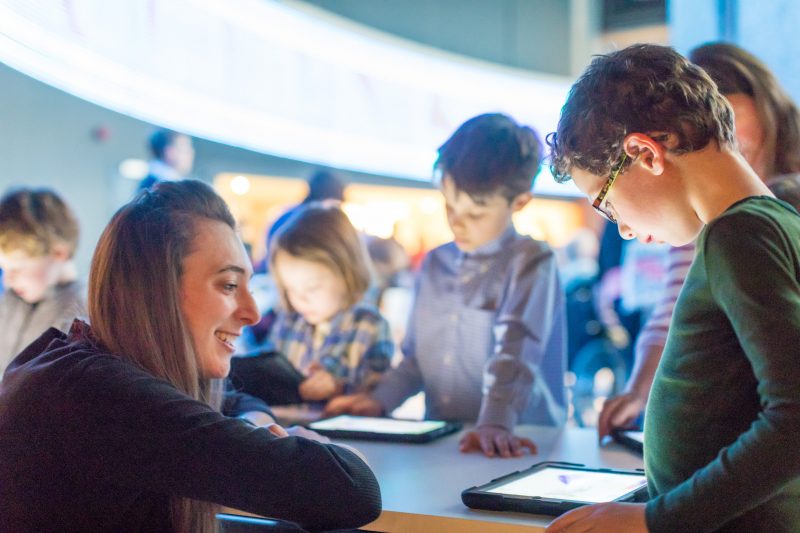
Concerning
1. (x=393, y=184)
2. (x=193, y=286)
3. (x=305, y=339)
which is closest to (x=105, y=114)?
(x=393, y=184)

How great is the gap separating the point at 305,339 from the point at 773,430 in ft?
5.11

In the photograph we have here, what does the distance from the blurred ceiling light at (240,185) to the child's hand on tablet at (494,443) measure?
4995mm

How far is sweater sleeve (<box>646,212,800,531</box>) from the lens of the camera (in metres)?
0.79

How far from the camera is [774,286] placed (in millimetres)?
801

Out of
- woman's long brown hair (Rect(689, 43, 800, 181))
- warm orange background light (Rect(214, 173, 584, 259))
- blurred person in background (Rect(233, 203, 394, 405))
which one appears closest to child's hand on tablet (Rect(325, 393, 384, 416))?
blurred person in background (Rect(233, 203, 394, 405))

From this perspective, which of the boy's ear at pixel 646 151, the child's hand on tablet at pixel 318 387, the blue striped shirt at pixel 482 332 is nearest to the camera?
the boy's ear at pixel 646 151

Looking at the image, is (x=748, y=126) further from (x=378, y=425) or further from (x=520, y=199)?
(x=378, y=425)

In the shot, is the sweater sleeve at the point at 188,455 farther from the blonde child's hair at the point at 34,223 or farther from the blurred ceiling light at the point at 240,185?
the blurred ceiling light at the point at 240,185

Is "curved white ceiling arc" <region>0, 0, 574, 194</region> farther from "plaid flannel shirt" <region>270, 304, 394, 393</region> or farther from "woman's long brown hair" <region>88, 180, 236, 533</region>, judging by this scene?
"plaid flannel shirt" <region>270, 304, 394, 393</region>

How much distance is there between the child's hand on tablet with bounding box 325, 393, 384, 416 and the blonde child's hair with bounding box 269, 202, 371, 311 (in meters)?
0.35

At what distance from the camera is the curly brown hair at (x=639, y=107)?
3.01 ft

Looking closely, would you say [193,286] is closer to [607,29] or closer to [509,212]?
[509,212]

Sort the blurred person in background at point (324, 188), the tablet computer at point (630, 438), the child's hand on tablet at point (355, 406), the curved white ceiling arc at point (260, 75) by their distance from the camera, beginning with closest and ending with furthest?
1. the tablet computer at point (630, 438)
2. the child's hand on tablet at point (355, 406)
3. the curved white ceiling arc at point (260, 75)
4. the blurred person in background at point (324, 188)

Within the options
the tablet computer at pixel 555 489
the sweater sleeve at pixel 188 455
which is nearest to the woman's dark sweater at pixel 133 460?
the sweater sleeve at pixel 188 455
